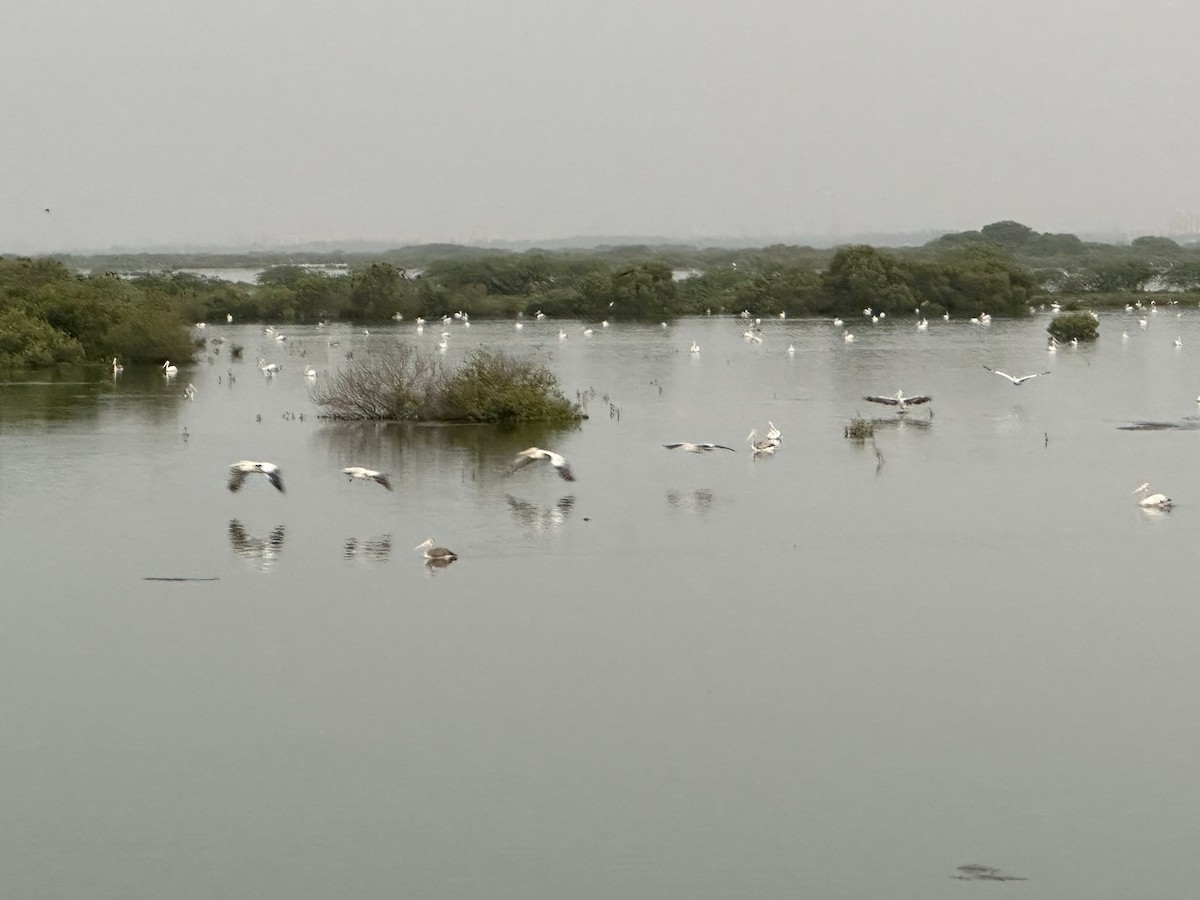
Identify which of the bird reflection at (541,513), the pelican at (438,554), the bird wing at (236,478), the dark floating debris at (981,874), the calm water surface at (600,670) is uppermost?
the bird wing at (236,478)

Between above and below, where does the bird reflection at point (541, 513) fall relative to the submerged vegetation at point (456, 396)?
below

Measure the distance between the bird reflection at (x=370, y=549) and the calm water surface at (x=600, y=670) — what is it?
78mm

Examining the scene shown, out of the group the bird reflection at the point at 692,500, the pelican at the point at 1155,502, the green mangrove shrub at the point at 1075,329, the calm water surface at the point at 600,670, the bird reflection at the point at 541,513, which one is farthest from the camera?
the green mangrove shrub at the point at 1075,329

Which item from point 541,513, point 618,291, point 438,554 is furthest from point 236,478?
point 618,291

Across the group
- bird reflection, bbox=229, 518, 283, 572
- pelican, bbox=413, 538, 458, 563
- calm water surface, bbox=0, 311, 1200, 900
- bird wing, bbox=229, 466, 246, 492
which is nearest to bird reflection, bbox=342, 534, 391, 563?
calm water surface, bbox=0, 311, 1200, 900

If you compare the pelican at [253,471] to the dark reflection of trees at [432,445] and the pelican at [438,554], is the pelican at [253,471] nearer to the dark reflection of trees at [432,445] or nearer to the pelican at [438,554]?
the pelican at [438,554]

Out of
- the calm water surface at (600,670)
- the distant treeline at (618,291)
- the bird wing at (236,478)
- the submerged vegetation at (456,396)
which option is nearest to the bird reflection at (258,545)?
the calm water surface at (600,670)

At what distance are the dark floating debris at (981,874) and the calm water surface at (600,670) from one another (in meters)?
0.14

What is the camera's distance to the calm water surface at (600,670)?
13.2 metres

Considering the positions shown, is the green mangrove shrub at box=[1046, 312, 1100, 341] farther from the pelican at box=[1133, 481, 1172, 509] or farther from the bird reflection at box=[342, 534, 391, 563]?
the bird reflection at box=[342, 534, 391, 563]

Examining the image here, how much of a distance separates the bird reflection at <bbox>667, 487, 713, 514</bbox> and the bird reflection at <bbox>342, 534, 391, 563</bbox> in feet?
14.9

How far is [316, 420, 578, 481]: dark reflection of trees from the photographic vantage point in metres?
30.3

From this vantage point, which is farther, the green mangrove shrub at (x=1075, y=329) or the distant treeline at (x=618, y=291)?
the distant treeline at (x=618, y=291)

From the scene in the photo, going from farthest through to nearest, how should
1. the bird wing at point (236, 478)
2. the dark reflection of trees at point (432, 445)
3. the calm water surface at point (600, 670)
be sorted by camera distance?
the dark reflection of trees at point (432, 445) → the bird wing at point (236, 478) → the calm water surface at point (600, 670)
